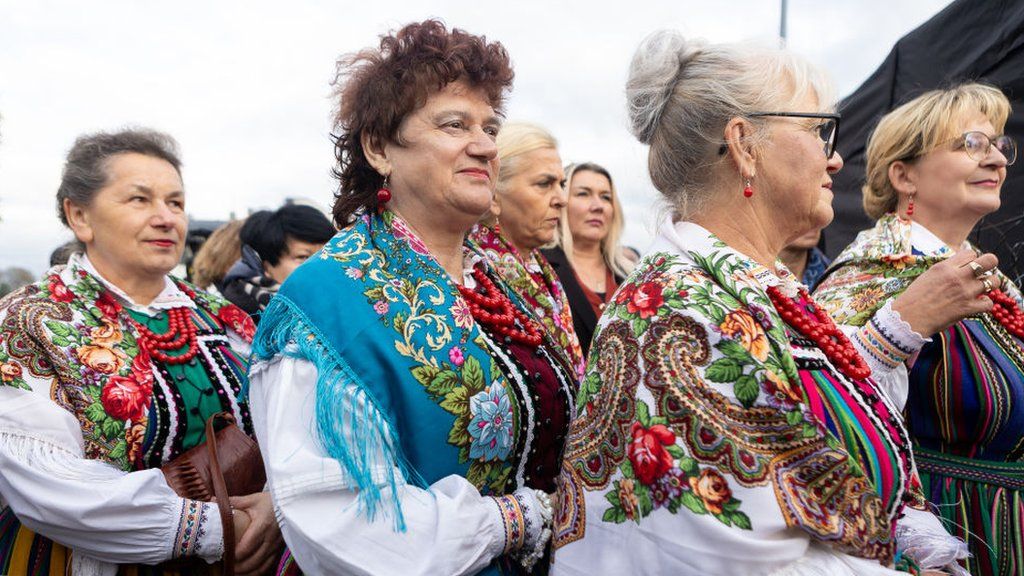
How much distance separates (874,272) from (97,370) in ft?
8.02

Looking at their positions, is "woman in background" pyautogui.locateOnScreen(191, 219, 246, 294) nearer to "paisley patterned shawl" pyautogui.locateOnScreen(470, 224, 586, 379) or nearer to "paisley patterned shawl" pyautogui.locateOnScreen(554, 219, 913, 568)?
"paisley patterned shawl" pyautogui.locateOnScreen(470, 224, 586, 379)

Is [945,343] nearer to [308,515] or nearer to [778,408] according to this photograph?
[778,408]

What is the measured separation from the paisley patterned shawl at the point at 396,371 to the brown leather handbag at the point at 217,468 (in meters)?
0.54

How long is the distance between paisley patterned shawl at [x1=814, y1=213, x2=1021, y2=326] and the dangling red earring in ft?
4.89

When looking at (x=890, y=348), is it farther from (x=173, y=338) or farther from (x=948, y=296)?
(x=173, y=338)

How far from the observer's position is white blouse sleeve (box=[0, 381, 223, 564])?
210cm

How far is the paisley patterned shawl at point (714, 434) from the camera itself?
1436 millimetres

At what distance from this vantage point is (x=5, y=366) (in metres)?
2.25

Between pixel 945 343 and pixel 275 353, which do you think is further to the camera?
pixel 945 343

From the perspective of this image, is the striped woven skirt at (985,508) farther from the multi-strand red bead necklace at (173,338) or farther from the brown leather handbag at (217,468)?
the multi-strand red bead necklace at (173,338)

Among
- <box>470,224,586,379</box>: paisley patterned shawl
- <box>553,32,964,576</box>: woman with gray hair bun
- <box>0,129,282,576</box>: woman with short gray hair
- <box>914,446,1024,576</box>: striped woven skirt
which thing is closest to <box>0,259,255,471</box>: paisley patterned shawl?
<box>0,129,282,576</box>: woman with short gray hair

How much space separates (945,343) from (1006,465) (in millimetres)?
414

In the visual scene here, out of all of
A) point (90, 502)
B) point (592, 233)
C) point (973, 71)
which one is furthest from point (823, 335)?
point (592, 233)

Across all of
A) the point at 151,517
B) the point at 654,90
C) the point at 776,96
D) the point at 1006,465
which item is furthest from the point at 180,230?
the point at 1006,465
